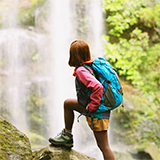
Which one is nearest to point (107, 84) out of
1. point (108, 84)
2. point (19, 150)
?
point (108, 84)

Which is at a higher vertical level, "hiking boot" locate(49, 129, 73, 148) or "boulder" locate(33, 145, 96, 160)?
"hiking boot" locate(49, 129, 73, 148)

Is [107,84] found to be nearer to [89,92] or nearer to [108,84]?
[108,84]

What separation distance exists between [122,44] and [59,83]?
273cm

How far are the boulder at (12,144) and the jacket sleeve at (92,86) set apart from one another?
2.92 ft

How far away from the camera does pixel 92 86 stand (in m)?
1.74

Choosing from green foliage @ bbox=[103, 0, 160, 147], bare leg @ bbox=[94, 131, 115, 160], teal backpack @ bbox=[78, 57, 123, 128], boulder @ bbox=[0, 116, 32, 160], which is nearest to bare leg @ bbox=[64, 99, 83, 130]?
teal backpack @ bbox=[78, 57, 123, 128]

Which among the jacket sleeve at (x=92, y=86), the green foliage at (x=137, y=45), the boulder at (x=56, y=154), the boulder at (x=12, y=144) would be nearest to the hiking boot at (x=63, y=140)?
the boulder at (x=56, y=154)

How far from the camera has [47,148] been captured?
224 cm

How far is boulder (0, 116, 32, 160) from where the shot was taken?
1.85 m

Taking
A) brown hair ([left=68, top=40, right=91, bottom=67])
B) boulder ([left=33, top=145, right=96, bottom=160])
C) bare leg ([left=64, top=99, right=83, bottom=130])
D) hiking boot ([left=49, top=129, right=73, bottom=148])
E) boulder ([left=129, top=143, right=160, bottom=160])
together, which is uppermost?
brown hair ([left=68, top=40, right=91, bottom=67])

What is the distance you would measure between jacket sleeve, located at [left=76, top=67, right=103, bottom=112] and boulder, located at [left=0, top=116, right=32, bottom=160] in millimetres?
890

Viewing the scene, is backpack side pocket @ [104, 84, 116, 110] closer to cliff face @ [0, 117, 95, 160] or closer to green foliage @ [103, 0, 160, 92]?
cliff face @ [0, 117, 95, 160]

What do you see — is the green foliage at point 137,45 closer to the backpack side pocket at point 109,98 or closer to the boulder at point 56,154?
the boulder at point 56,154

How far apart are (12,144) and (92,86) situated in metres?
1.07
